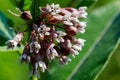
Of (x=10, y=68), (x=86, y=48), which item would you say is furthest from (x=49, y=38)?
(x=10, y=68)

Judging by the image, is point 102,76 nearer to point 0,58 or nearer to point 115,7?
point 115,7

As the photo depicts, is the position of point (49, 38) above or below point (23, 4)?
below

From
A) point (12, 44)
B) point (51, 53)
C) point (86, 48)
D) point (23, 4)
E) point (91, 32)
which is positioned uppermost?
point (91, 32)

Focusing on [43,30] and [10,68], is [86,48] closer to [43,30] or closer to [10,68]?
[10,68]

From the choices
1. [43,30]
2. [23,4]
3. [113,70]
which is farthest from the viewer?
[113,70]

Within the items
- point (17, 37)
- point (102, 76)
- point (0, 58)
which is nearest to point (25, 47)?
point (17, 37)

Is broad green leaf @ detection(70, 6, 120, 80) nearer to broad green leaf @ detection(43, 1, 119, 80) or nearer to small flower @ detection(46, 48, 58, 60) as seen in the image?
broad green leaf @ detection(43, 1, 119, 80)
